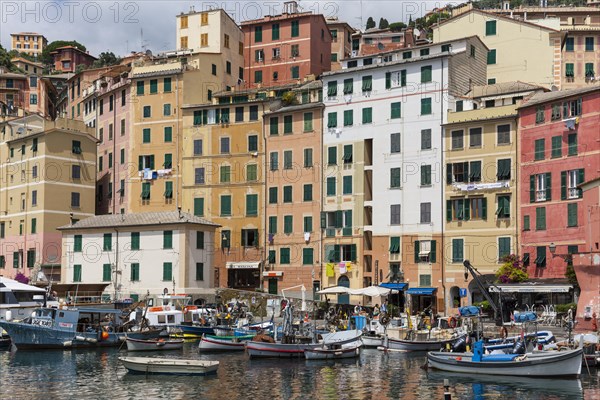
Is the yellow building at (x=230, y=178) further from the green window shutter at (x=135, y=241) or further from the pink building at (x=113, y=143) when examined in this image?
the green window shutter at (x=135, y=241)

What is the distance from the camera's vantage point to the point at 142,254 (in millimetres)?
80125

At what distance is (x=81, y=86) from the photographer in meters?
110

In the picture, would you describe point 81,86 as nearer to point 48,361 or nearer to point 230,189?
point 230,189

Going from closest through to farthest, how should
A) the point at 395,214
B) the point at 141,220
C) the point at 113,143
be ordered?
1. the point at 395,214
2. the point at 141,220
3. the point at 113,143

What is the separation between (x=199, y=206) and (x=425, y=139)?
77.8 ft

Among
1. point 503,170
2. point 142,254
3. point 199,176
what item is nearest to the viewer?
point 503,170

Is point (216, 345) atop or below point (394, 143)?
below

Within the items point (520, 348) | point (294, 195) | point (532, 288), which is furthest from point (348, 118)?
point (520, 348)

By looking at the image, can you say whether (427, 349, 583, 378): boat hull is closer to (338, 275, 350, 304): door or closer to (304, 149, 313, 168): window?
(338, 275, 350, 304): door

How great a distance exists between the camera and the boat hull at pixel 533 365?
43.8 meters

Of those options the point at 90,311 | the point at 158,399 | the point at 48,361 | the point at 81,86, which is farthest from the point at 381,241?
the point at 81,86

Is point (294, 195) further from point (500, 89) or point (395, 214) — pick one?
point (500, 89)

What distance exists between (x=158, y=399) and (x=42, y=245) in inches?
2118

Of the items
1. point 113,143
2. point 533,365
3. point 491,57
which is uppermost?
point 491,57
